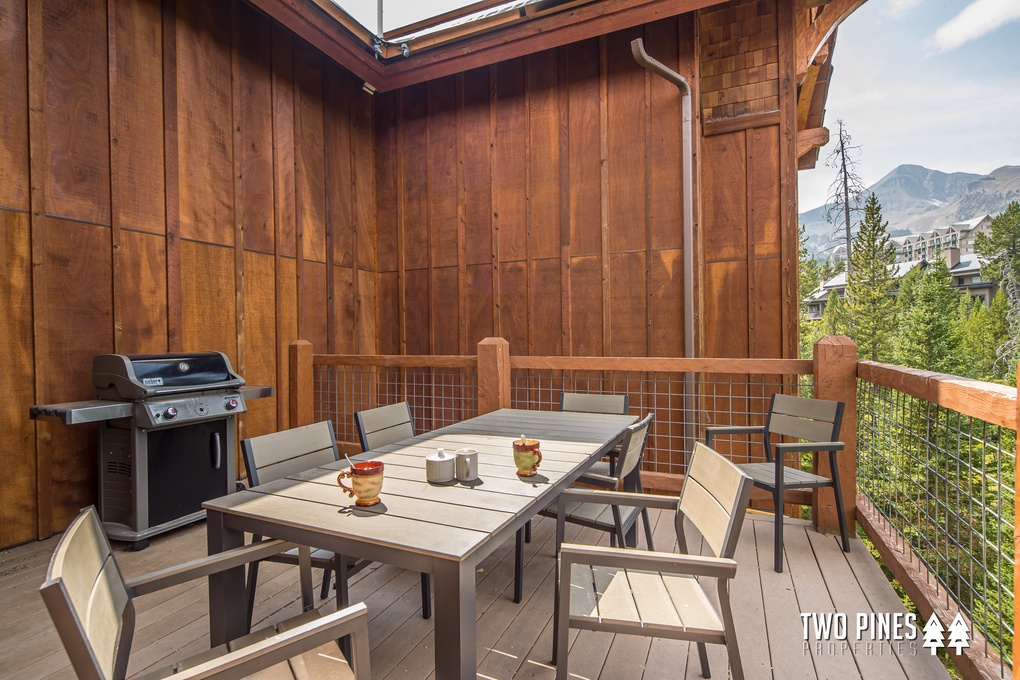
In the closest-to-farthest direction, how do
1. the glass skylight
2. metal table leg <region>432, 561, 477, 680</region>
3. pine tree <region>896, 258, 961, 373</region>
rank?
metal table leg <region>432, 561, 477, 680</region> → the glass skylight → pine tree <region>896, 258, 961, 373</region>

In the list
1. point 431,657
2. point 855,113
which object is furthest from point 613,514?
point 855,113

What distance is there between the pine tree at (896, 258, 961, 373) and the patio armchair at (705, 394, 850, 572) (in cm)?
2320

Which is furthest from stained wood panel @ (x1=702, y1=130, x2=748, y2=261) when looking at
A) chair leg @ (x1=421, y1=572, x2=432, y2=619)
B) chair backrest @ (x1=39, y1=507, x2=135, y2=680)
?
chair backrest @ (x1=39, y1=507, x2=135, y2=680)

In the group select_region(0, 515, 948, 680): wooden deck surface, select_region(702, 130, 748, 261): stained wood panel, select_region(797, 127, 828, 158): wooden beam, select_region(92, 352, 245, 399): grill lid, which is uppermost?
select_region(797, 127, 828, 158): wooden beam

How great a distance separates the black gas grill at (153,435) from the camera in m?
2.71

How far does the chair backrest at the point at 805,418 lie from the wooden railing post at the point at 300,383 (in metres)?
3.57

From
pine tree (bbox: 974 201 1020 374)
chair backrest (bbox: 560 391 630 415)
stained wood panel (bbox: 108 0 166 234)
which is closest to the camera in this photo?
chair backrest (bbox: 560 391 630 415)

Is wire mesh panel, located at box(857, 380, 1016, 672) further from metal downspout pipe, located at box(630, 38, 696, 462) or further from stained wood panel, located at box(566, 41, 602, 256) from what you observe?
stained wood panel, located at box(566, 41, 602, 256)

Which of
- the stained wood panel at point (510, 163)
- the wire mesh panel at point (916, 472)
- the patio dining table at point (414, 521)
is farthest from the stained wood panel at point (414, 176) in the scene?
the wire mesh panel at point (916, 472)

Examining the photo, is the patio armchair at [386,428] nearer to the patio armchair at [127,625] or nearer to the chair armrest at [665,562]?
the patio armchair at [127,625]

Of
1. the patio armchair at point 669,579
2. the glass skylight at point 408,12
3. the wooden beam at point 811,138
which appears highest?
the glass skylight at point 408,12

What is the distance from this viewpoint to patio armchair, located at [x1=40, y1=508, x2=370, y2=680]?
82 centimetres

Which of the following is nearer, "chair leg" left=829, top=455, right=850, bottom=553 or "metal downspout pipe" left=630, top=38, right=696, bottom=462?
"chair leg" left=829, top=455, right=850, bottom=553

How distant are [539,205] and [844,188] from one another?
68.8 ft
